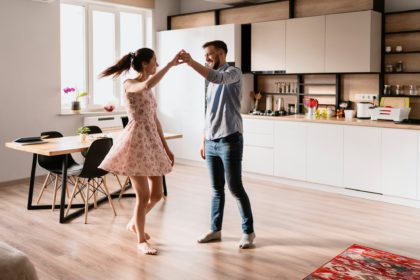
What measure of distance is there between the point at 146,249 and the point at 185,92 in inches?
161

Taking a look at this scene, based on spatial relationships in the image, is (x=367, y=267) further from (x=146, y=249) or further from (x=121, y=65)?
(x=121, y=65)

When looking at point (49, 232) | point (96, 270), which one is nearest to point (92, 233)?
point (49, 232)

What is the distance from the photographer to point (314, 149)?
5801 mm

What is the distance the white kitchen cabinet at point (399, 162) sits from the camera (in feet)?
16.5

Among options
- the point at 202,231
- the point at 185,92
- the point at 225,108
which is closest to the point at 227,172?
the point at 225,108

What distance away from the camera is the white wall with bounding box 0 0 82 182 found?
19.8 feet

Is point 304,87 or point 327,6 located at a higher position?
point 327,6

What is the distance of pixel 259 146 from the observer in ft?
21.0

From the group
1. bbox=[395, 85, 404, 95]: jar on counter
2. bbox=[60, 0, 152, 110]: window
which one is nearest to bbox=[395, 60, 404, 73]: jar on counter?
bbox=[395, 85, 404, 95]: jar on counter

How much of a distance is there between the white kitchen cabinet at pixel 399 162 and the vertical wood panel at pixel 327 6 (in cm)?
160

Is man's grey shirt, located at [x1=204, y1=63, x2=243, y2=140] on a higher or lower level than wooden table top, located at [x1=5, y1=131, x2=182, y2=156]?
higher

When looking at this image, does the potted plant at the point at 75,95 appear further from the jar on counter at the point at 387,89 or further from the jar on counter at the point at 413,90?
the jar on counter at the point at 413,90

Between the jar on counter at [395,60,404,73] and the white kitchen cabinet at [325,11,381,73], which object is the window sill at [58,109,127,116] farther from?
the jar on counter at [395,60,404,73]

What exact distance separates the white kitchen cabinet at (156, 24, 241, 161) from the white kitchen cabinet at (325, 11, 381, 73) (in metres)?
1.62
